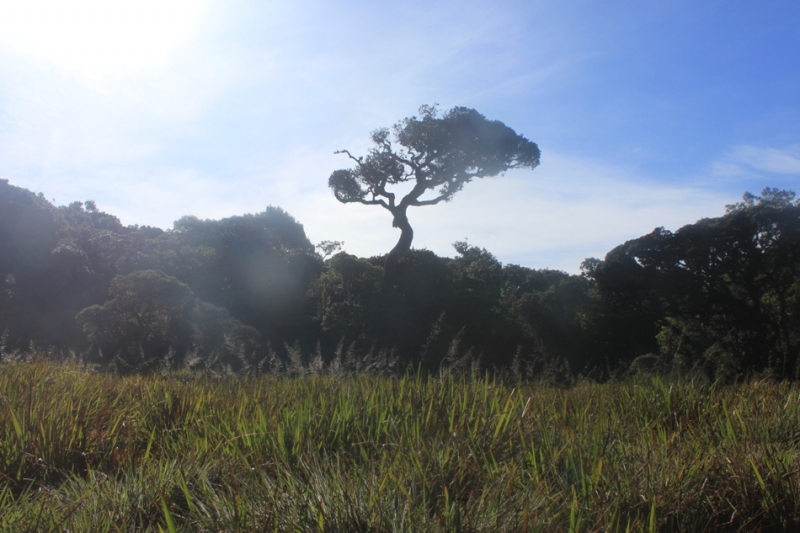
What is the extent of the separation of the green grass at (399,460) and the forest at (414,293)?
32.3 feet

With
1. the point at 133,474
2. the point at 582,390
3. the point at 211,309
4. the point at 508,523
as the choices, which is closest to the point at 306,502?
the point at 508,523

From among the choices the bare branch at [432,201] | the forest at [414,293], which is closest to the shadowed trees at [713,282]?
the forest at [414,293]

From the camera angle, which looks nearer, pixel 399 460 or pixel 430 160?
pixel 399 460

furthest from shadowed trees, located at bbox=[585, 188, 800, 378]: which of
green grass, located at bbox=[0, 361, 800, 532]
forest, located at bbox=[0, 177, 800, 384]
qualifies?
green grass, located at bbox=[0, 361, 800, 532]

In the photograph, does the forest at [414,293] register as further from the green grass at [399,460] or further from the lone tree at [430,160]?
the green grass at [399,460]

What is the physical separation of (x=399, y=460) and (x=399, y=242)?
19532 millimetres

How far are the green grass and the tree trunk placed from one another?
15.9m

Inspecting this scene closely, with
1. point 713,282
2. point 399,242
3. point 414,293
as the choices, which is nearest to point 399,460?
point 414,293

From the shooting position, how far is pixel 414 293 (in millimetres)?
20641

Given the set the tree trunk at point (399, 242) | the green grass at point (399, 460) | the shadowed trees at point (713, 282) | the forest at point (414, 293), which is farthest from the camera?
the tree trunk at point (399, 242)

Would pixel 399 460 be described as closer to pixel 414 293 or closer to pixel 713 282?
pixel 414 293

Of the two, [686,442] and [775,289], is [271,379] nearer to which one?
[686,442]

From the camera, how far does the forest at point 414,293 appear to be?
54.3 ft

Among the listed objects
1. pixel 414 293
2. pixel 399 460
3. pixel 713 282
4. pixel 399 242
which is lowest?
pixel 399 460
